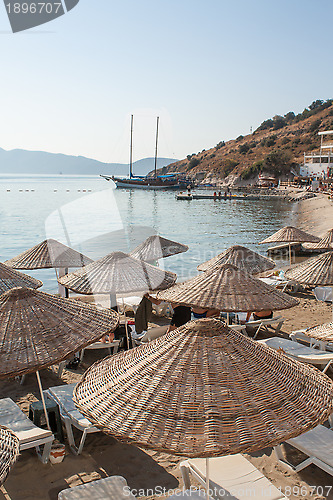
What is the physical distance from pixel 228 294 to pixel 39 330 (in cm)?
278

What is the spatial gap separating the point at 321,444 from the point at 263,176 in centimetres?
8574

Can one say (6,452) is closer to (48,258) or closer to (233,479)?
(233,479)

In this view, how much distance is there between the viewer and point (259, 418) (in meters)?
2.48

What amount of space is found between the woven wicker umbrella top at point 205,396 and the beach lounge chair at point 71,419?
167 cm

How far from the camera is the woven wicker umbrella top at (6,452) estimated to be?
8.54 feet

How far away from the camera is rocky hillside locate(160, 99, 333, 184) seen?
87.4 meters

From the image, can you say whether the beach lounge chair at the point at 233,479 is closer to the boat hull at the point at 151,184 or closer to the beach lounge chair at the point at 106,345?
the beach lounge chair at the point at 106,345

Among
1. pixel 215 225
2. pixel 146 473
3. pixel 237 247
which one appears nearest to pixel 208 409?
pixel 146 473

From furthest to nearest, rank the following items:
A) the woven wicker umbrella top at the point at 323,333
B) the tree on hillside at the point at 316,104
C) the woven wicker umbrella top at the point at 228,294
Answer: the tree on hillside at the point at 316,104 → the woven wicker umbrella top at the point at 228,294 → the woven wicker umbrella top at the point at 323,333

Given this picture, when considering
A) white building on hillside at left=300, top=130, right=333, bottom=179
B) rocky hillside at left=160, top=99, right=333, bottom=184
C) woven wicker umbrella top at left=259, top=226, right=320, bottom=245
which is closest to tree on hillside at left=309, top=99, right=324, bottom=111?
rocky hillside at left=160, top=99, right=333, bottom=184

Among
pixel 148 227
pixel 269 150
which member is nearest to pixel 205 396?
pixel 148 227

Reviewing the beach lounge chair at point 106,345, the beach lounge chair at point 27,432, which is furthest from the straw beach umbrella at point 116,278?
the beach lounge chair at point 27,432

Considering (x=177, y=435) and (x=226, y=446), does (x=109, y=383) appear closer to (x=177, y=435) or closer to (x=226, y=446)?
(x=177, y=435)

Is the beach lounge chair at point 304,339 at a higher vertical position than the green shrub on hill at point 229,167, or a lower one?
lower
